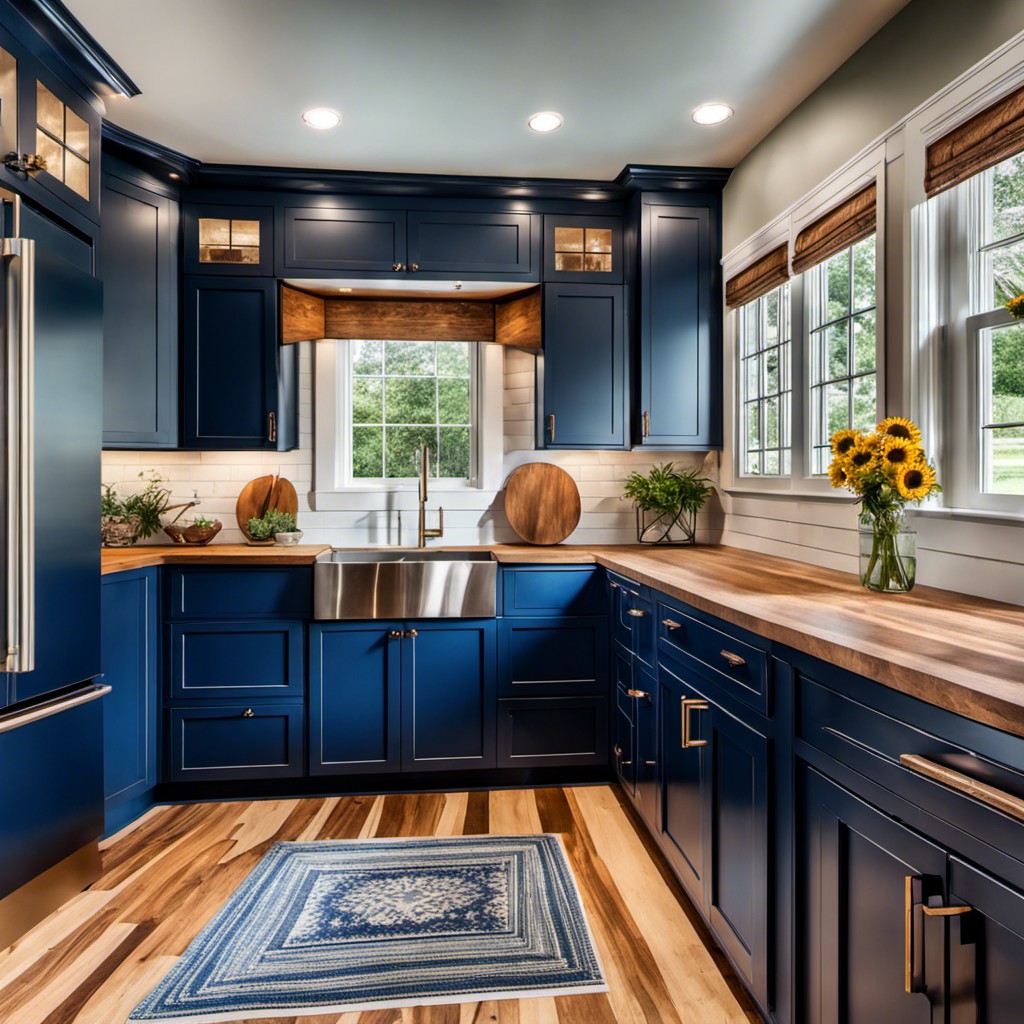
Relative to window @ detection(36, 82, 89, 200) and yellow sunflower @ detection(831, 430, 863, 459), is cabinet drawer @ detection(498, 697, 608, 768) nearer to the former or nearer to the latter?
yellow sunflower @ detection(831, 430, 863, 459)

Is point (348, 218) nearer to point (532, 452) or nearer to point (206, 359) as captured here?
point (206, 359)

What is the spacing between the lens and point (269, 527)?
11.5 feet

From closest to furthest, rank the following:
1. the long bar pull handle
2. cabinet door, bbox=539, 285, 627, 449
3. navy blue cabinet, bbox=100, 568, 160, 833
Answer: the long bar pull handle < navy blue cabinet, bbox=100, 568, 160, 833 < cabinet door, bbox=539, 285, 627, 449

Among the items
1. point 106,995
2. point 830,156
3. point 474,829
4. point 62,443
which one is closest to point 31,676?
point 62,443

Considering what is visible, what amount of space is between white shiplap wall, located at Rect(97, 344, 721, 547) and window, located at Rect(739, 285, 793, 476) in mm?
429

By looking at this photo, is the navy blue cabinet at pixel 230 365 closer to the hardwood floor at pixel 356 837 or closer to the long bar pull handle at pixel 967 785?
the hardwood floor at pixel 356 837

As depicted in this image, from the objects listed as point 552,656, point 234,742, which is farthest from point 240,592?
point 552,656

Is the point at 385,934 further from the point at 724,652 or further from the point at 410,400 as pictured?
the point at 410,400

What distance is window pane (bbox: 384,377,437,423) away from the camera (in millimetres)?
3865

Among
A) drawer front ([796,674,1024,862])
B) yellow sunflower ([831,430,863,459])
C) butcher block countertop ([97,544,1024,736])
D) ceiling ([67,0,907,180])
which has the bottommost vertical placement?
drawer front ([796,674,1024,862])

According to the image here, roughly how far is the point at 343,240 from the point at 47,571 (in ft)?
6.47

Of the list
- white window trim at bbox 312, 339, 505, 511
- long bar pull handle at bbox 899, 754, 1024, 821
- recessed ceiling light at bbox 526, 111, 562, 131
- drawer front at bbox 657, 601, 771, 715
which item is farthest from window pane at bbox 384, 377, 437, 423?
long bar pull handle at bbox 899, 754, 1024, 821

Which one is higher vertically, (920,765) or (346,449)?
(346,449)

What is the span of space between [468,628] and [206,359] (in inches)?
66.7
